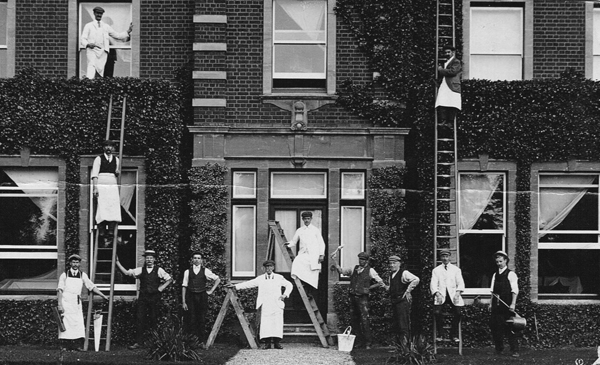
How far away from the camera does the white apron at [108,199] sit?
20.5 m

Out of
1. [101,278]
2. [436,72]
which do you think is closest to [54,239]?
[101,278]

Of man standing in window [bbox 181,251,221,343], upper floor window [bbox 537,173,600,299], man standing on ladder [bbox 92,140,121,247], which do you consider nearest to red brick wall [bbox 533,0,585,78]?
upper floor window [bbox 537,173,600,299]

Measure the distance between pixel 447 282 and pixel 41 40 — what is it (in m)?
9.41

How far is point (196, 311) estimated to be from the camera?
67.2 feet

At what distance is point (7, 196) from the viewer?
71.0 feet

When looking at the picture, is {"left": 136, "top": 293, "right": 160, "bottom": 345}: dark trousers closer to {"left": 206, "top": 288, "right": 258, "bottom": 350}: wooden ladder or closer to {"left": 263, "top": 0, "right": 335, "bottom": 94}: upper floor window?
{"left": 206, "top": 288, "right": 258, "bottom": 350}: wooden ladder

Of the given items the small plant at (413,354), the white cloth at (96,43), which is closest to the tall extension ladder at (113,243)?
the white cloth at (96,43)

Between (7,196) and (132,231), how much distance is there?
2550 millimetres

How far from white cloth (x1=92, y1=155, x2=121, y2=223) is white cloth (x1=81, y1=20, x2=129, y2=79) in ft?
7.50

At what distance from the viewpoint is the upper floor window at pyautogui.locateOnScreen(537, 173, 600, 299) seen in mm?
21688

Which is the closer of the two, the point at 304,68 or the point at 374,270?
the point at 374,270

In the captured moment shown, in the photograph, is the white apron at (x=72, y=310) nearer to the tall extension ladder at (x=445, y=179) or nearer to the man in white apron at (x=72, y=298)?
the man in white apron at (x=72, y=298)

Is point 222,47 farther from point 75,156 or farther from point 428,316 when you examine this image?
point 428,316

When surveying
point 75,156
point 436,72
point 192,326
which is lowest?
point 192,326
